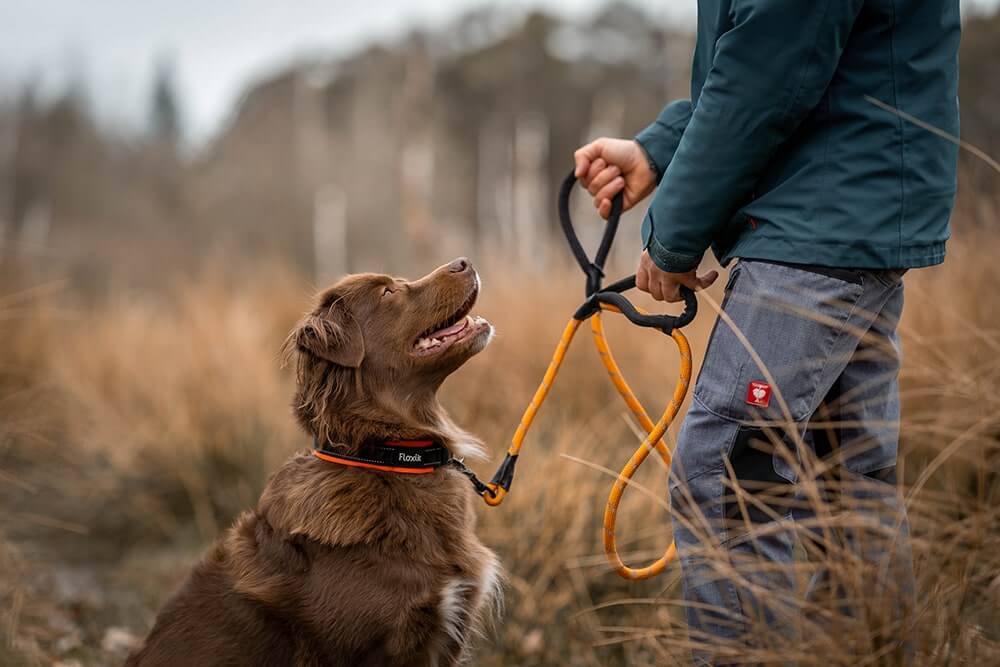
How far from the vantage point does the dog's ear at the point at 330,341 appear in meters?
2.73

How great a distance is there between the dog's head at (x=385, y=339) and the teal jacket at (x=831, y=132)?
111cm

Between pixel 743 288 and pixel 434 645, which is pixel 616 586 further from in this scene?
pixel 743 288

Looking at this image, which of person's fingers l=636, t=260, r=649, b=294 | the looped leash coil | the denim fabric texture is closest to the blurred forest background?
the denim fabric texture

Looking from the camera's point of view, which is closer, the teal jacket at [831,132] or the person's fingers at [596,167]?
the teal jacket at [831,132]

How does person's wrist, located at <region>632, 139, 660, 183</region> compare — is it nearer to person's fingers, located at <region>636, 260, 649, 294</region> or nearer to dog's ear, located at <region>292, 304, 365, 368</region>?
person's fingers, located at <region>636, 260, 649, 294</region>

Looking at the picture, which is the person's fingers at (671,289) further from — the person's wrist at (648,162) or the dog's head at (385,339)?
the dog's head at (385,339)

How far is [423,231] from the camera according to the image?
12.8 metres

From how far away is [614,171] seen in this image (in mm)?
2545

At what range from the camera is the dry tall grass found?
6.97ft

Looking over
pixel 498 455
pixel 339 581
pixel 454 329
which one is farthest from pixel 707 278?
pixel 498 455

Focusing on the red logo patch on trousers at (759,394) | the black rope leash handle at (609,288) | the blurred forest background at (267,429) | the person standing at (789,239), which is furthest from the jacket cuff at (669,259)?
the blurred forest background at (267,429)

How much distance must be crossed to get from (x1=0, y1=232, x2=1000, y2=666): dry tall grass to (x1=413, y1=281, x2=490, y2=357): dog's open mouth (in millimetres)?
631

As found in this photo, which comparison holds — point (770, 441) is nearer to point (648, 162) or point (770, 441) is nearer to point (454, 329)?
point (648, 162)

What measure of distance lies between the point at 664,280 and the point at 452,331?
936 millimetres
